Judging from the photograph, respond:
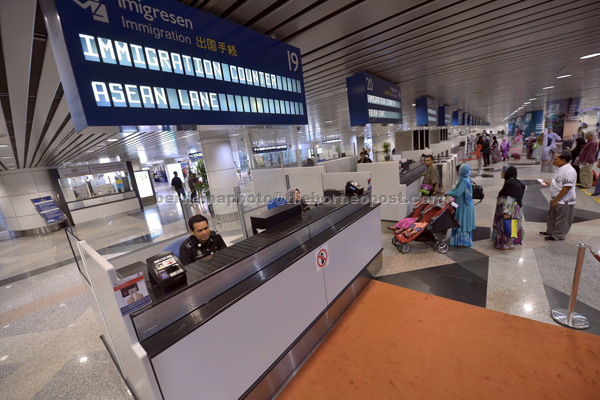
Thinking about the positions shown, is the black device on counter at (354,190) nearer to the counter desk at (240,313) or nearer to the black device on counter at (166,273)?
the counter desk at (240,313)

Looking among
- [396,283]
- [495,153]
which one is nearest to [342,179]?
[396,283]

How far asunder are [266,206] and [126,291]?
3224 mm

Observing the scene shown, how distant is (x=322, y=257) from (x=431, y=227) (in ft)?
8.40

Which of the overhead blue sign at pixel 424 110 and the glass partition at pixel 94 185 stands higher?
the overhead blue sign at pixel 424 110

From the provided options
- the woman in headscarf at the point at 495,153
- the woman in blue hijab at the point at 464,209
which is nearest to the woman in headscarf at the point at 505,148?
the woman in headscarf at the point at 495,153

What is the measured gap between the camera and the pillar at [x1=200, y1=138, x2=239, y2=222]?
7.35m

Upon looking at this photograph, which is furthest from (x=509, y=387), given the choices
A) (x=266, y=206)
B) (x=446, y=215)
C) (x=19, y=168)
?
(x=19, y=168)

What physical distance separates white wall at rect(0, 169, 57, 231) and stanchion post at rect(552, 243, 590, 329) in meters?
16.8

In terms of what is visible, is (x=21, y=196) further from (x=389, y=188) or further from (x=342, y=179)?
(x=389, y=188)

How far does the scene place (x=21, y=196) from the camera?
10.7 meters

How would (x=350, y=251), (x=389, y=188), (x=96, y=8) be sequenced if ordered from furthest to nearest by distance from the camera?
(x=389, y=188) → (x=350, y=251) → (x=96, y=8)

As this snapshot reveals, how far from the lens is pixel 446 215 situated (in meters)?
4.13

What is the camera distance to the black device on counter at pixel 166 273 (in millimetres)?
1462

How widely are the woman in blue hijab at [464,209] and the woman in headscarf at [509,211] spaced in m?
0.37
